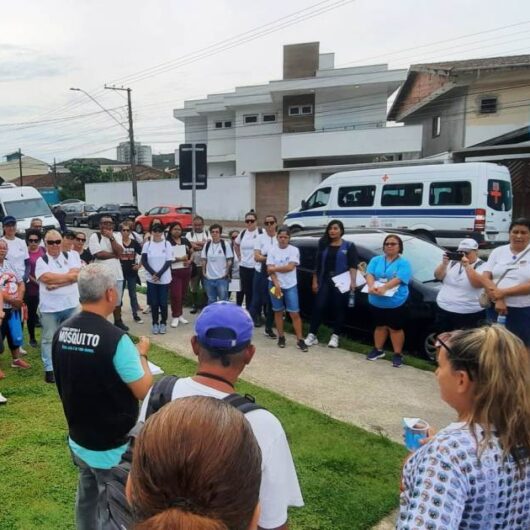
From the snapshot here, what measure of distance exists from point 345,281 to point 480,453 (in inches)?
203

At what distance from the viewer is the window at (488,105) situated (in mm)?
23422

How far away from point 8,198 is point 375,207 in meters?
13.0

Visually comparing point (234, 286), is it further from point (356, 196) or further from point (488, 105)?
point (488, 105)

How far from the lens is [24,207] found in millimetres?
18234

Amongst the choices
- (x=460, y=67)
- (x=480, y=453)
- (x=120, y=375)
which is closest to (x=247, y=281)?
(x=120, y=375)

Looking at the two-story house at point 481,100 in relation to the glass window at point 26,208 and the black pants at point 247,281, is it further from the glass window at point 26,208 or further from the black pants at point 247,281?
the glass window at point 26,208

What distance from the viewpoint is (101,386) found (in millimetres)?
2447

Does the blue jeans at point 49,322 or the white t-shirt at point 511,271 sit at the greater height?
the white t-shirt at point 511,271

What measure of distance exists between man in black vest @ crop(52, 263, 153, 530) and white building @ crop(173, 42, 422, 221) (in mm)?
23697

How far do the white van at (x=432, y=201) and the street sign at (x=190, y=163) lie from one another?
7.80m

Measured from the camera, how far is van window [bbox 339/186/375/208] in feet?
51.3

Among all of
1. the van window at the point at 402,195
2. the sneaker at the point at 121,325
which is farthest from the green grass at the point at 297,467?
the van window at the point at 402,195

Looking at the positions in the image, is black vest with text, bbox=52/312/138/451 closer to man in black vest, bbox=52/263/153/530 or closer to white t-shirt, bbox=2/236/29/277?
man in black vest, bbox=52/263/153/530

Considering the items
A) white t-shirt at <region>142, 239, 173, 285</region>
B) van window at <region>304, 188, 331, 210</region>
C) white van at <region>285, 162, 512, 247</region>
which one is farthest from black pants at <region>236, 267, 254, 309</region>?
van window at <region>304, 188, 331, 210</region>
